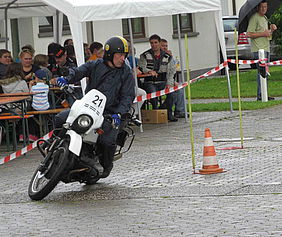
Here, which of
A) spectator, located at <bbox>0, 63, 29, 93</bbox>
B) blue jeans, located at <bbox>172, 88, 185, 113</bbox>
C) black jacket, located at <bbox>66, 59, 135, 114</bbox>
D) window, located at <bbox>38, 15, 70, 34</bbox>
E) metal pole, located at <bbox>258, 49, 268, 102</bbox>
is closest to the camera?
black jacket, located at <bbox>66, 59, 135, 114</bbox>

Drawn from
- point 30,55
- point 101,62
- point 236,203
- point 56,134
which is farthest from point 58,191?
point 30,55

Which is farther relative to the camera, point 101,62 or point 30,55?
point 30,55

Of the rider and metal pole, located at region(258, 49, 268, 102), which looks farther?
metal pole, located at region(258, 49, 268, 102)

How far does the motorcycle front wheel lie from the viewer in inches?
398

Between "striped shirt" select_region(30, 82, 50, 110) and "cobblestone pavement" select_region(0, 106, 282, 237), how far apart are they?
1.68 m

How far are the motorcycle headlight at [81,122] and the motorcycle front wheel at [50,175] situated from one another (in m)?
0.20

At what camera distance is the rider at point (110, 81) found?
10.9m

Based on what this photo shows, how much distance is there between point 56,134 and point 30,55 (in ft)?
22.1

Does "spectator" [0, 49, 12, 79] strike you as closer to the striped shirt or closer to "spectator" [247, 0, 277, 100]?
the striped shirt

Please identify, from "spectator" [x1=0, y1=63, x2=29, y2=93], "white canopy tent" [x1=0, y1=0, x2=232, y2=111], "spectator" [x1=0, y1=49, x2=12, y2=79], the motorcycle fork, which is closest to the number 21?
the motorcycle fork

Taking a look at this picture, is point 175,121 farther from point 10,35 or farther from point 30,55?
point 10,35

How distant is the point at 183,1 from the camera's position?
1655 centimetres

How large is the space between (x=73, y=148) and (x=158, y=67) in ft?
28.3

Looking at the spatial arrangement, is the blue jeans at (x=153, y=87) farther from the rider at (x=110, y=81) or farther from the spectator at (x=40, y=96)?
the rider at (x=110, y=81)
